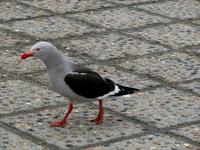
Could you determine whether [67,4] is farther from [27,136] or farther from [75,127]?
[27,136]

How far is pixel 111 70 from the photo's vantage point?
7.54 m

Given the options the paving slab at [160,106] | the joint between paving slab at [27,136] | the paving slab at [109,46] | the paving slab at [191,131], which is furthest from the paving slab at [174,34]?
the joint between paving slab at [27,136]

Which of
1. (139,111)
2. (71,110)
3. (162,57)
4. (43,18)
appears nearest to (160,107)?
(139,111)

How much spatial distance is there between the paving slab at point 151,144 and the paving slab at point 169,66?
1449 mm

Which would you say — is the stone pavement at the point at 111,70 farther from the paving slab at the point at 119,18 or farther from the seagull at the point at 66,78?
the seagull at the point at 66,78

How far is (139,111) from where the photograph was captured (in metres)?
6.49

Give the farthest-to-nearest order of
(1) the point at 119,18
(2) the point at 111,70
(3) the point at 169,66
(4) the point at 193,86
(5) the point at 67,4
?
(5) the point at 67,4
(1) the point at 119,18
(3) the point at 169,66
(2) the point at 111,70
(4) the point at 193,86

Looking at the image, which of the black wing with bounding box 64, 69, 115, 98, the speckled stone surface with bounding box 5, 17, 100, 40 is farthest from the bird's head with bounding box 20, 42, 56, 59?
the speckled stone surface with bounding box 5, 17, 100, 40

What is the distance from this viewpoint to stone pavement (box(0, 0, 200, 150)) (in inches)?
234

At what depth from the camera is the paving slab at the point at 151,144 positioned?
577 cm

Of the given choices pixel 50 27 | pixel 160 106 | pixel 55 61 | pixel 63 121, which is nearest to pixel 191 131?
pixel 160 106

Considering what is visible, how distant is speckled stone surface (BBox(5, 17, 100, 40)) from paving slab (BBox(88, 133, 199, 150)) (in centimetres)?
289

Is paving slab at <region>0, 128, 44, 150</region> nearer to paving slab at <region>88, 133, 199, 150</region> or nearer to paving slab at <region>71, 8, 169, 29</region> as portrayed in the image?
paving slab at <region>88, 133, 199, 150</region>

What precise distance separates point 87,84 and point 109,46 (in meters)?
2.31
